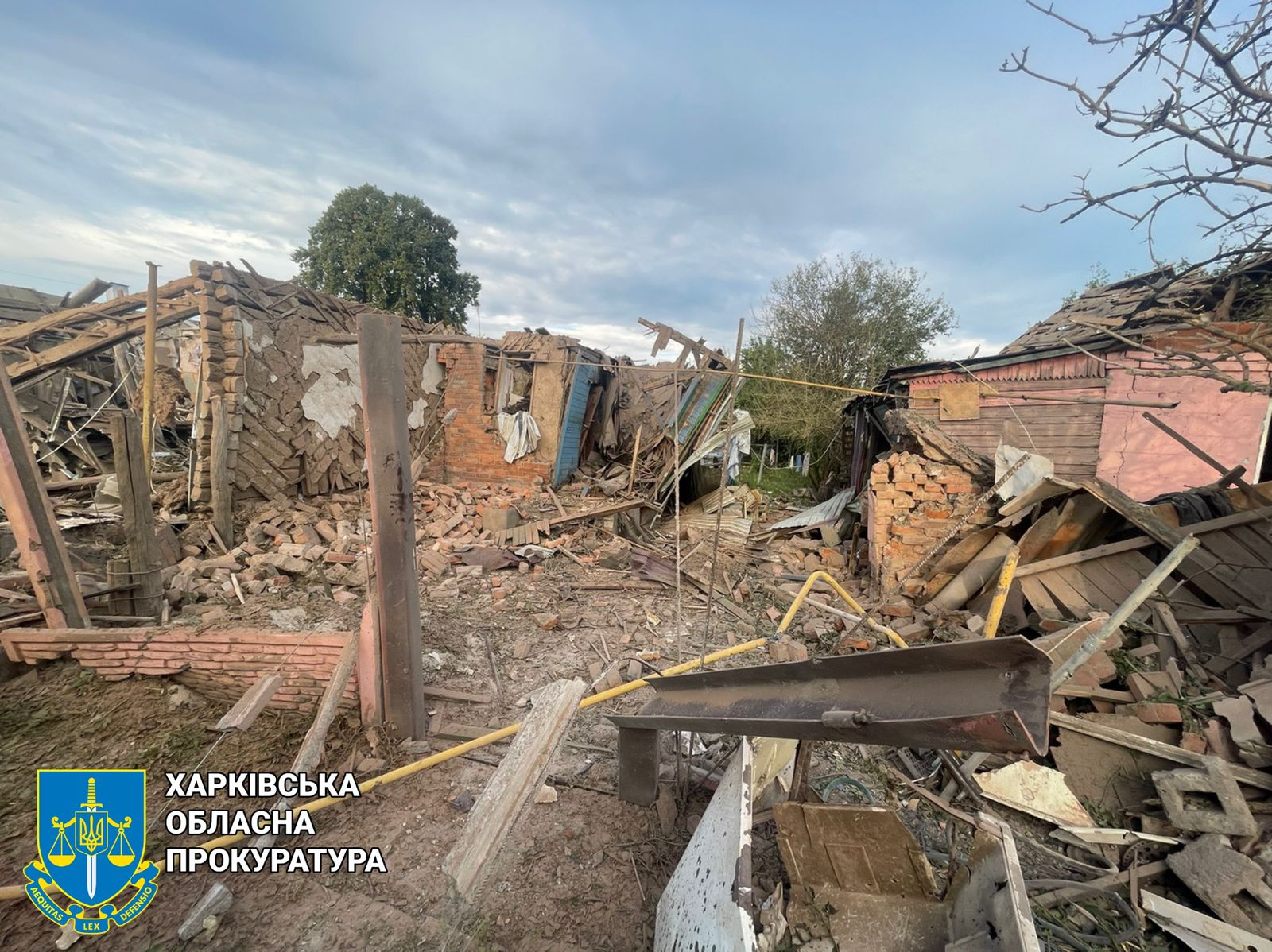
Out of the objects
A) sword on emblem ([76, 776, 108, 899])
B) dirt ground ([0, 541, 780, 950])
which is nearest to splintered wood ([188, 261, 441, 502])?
dirt ground ([0, 541, 780, 950])

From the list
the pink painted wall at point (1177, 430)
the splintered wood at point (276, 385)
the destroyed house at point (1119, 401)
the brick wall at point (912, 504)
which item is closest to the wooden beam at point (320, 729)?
the splintered wood at point (276, 385)

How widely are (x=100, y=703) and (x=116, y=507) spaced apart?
17.3 feet

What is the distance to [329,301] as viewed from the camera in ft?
29.0

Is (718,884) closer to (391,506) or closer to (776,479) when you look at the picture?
(391,506)

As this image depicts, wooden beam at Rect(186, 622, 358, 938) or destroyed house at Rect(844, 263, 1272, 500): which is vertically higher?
destroyed house at Rect(844, 263, 1272, 500)

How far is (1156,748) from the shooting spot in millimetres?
3383

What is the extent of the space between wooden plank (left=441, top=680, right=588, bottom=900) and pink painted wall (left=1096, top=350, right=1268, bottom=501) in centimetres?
796

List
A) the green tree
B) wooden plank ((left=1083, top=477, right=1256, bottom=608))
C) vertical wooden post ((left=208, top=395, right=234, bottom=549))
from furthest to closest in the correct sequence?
the green tree, vertical wooden post ((left=208, top=395, right=234, bottom=549)), wooden plank ((left=1083, top=477, right=1256, bottom=608))

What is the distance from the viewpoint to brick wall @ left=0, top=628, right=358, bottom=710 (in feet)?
11.8

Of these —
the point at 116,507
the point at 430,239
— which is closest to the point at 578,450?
the point at 116,507

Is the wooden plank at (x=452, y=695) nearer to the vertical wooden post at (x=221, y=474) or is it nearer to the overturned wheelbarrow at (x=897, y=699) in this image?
the overturned wheelbarrow at (x=897, y=699)

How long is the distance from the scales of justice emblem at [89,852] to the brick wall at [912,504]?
6854mm

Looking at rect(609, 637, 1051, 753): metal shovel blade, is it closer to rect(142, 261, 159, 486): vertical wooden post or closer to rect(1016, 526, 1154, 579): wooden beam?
rect(1016, 526, 1154, 579): wooden beam

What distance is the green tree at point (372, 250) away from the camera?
22516mm
